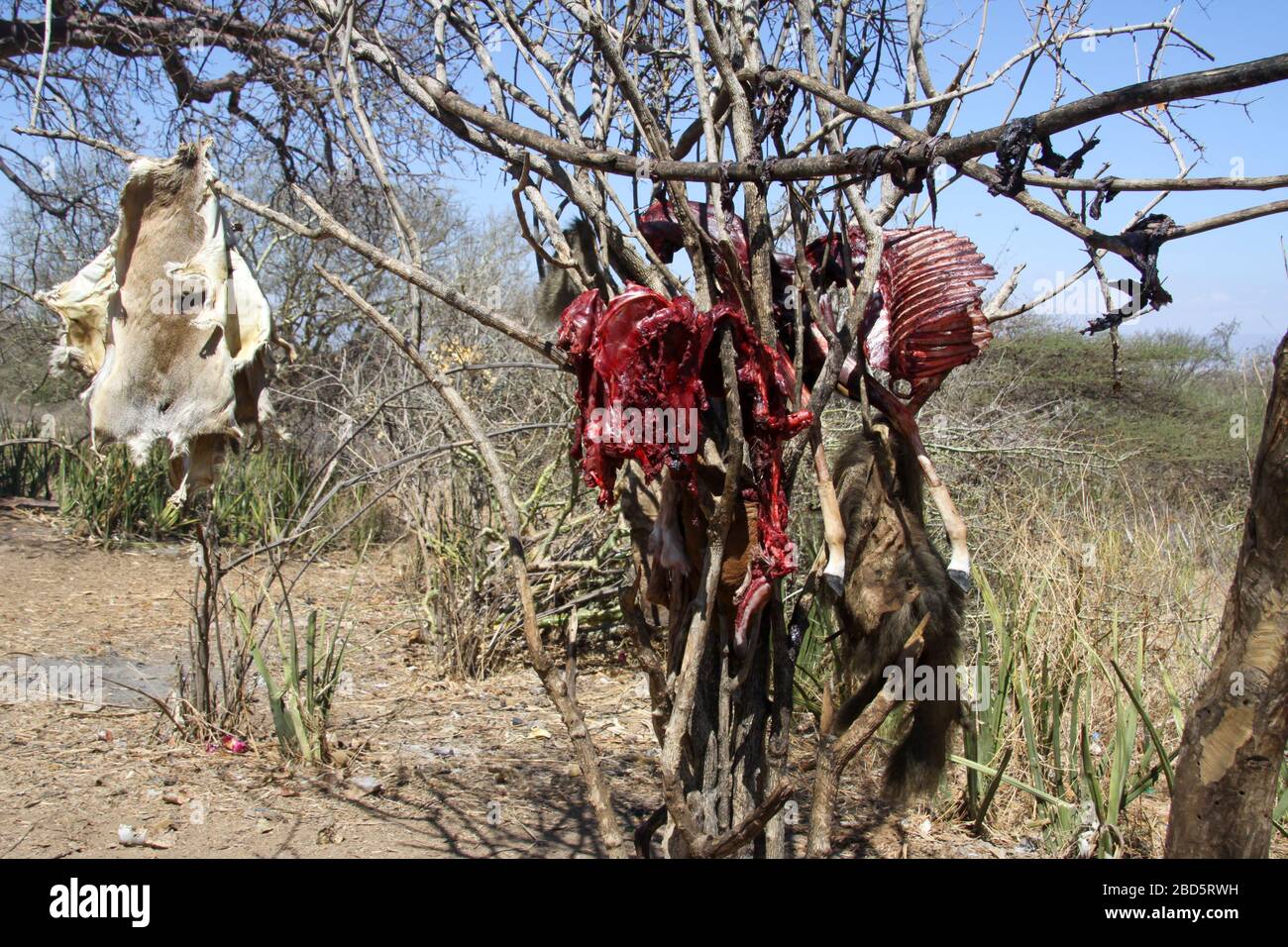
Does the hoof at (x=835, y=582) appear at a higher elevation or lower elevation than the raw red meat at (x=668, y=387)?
lower

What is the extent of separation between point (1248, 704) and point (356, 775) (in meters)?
3.51

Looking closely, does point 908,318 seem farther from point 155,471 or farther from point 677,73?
point 155,471

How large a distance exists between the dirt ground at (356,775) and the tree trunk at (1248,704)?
202 centimetres

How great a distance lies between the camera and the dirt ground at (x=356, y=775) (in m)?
3.53

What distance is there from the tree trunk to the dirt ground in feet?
6.62

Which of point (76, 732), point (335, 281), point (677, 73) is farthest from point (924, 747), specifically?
point (76, 732)

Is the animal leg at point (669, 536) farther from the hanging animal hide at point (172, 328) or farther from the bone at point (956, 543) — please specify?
the hanging animal hide at point (172, 328)

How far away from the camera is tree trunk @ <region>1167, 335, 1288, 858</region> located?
148 cm

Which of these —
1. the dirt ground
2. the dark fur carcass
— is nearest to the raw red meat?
the dark fur carcass

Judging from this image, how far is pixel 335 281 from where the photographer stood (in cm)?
216

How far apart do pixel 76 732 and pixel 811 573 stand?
3807mm

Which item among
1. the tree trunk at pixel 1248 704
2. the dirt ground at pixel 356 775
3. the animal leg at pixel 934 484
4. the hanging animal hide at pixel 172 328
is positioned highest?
the hanging animal hide at pixel 172 328

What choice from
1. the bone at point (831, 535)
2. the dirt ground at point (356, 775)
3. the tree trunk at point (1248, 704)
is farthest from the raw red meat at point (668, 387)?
the dirt ground at point (356, 775)

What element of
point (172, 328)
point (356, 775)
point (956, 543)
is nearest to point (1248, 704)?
point (956, 543)
